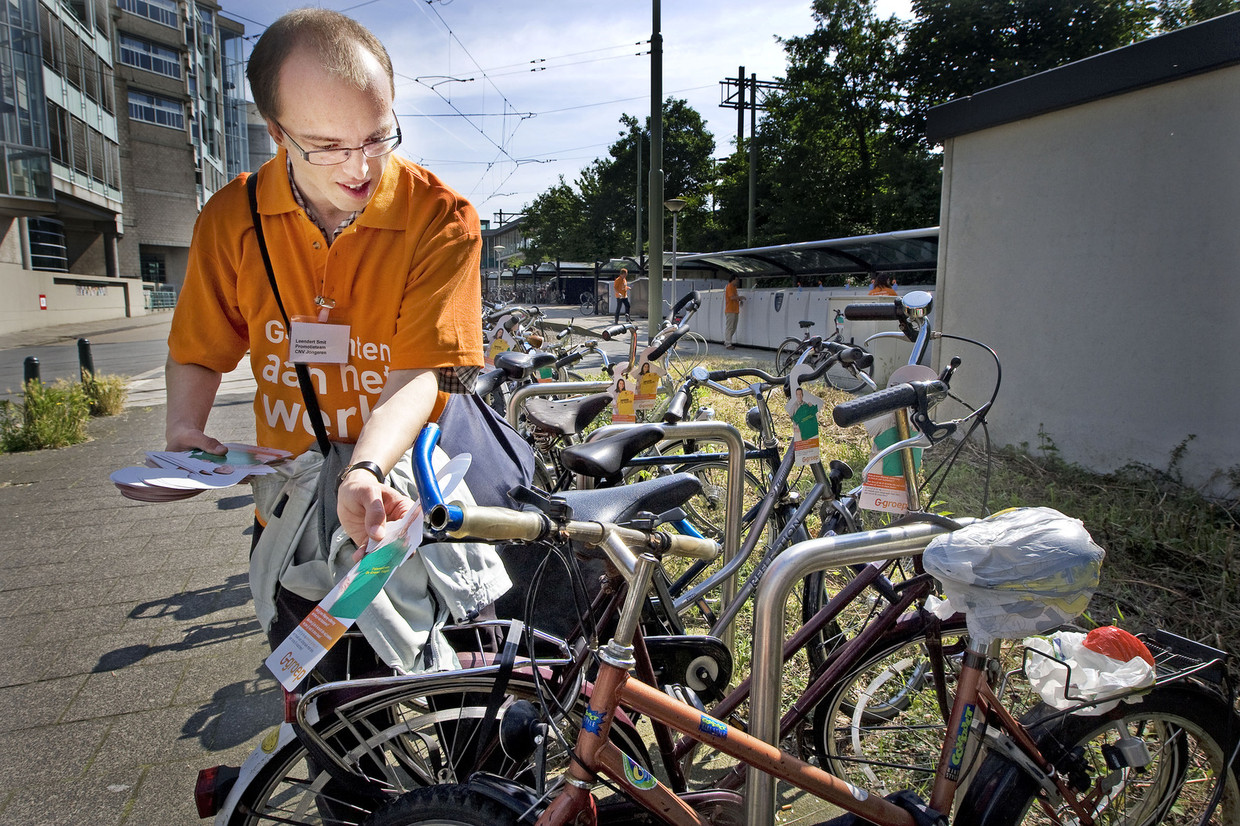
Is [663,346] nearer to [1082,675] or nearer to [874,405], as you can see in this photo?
[874,405]

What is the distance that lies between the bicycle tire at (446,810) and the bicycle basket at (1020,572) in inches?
34.4

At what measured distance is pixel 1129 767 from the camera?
1566 millimetres

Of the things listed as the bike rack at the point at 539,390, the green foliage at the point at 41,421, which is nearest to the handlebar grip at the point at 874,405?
the bike rack at the point at 539,390

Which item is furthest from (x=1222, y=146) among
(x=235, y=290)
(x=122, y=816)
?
(x=122, y=816)

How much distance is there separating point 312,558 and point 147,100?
2157 inches

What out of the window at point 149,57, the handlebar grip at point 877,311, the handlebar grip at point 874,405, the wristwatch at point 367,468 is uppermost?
the window at point 149,57

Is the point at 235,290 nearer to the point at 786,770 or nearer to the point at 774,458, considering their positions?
the point at 786,770

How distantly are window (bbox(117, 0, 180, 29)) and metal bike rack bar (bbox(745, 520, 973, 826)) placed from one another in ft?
175

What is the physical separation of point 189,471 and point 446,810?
0.71 metres

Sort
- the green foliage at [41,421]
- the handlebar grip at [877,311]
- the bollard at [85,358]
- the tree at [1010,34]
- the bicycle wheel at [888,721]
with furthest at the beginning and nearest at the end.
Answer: the tree at [1010,34], the bollard at [85,358], the green foliage at [41,421], the handlebar grip at [877,311], the bicycle wheel at [888,721]

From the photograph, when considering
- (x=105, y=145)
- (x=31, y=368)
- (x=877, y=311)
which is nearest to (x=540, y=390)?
(x=877, y=311)

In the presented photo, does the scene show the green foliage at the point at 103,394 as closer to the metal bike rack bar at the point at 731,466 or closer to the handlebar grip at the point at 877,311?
the metal bike rack bar at the point at 731,466

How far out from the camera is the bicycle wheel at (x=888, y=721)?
1921 millimetres

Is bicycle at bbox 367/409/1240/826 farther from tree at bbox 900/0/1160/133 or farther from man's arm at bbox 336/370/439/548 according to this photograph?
tree at bbox 900/0/1160/133
